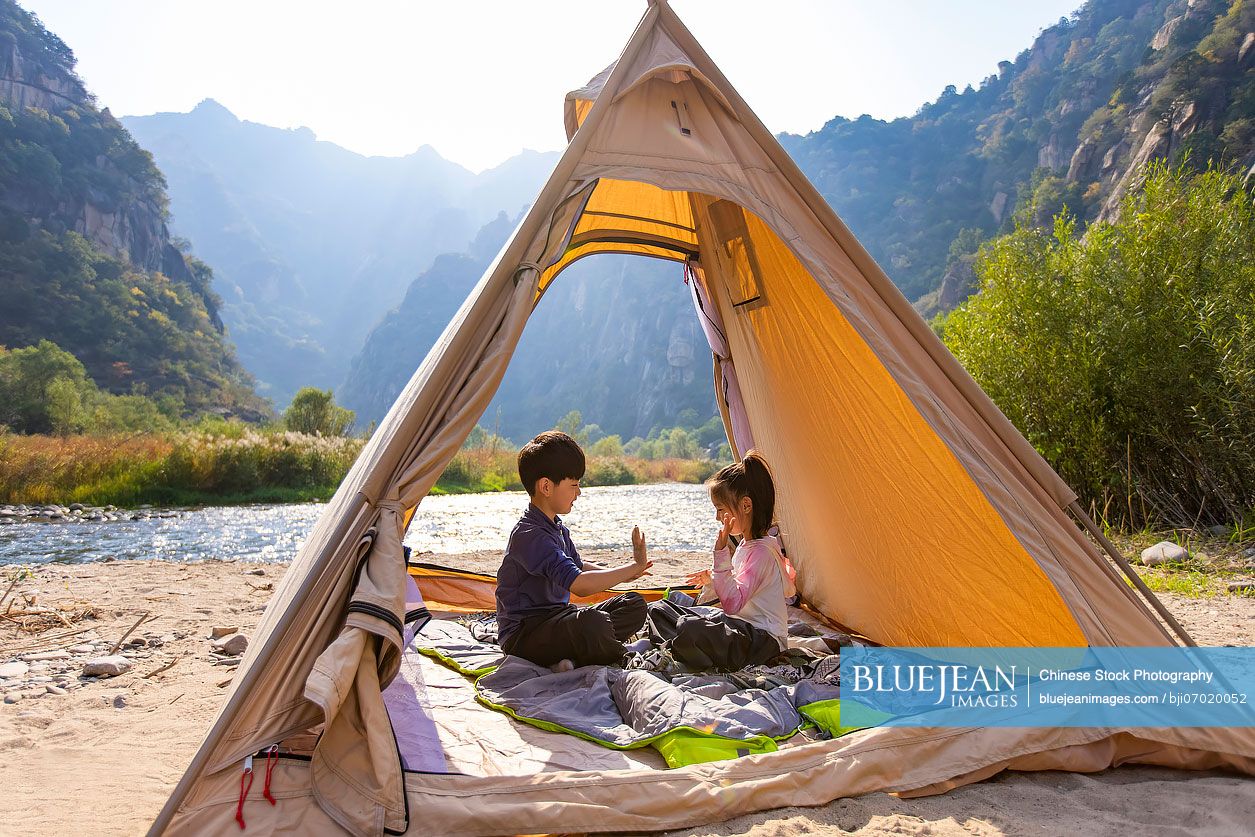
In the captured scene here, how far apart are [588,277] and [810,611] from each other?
326ft

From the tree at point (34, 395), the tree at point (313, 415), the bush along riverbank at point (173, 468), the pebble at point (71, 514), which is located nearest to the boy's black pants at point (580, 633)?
the pebble at point (71, 514)

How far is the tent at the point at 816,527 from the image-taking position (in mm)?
2227

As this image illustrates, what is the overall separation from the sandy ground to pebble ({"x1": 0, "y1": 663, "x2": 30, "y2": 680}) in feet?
0.08

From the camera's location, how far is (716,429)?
5638cm

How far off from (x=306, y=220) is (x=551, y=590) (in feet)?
580

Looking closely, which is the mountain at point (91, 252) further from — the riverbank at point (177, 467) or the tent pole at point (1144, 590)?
the tent pole at point (1144, 590)

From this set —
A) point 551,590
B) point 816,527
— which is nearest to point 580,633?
point 551,590

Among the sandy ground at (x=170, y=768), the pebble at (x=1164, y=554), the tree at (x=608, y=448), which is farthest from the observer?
the tree at (x=608, y=448)

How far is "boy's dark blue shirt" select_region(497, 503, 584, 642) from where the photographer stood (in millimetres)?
3266

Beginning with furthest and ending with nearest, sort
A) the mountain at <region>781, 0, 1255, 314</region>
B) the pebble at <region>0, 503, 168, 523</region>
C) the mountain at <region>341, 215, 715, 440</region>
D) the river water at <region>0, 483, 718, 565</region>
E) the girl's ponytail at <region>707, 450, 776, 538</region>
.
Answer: the mountain at <region>341, 215, 715, 440</region>
the mountain at <region>781, 0, 1255, 314</region>
the pebble at <region>0, 503, 168, 523</region>
the river water at <region>0, 483, 718, 565</region>
the girl's ponytail at <region>707, 450, 776, 538</region>

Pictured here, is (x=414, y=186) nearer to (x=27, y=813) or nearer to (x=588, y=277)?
(x=588, y=277)

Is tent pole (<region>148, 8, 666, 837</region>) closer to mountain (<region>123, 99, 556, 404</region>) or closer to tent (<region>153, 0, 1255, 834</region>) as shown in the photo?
tent (<region>153, 0, 1255, 834</region>)

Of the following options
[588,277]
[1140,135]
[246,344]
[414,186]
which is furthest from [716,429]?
[414,186]

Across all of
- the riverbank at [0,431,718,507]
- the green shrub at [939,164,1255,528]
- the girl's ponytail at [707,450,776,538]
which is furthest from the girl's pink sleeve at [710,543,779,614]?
the riverbank at [0,431,718,507]
